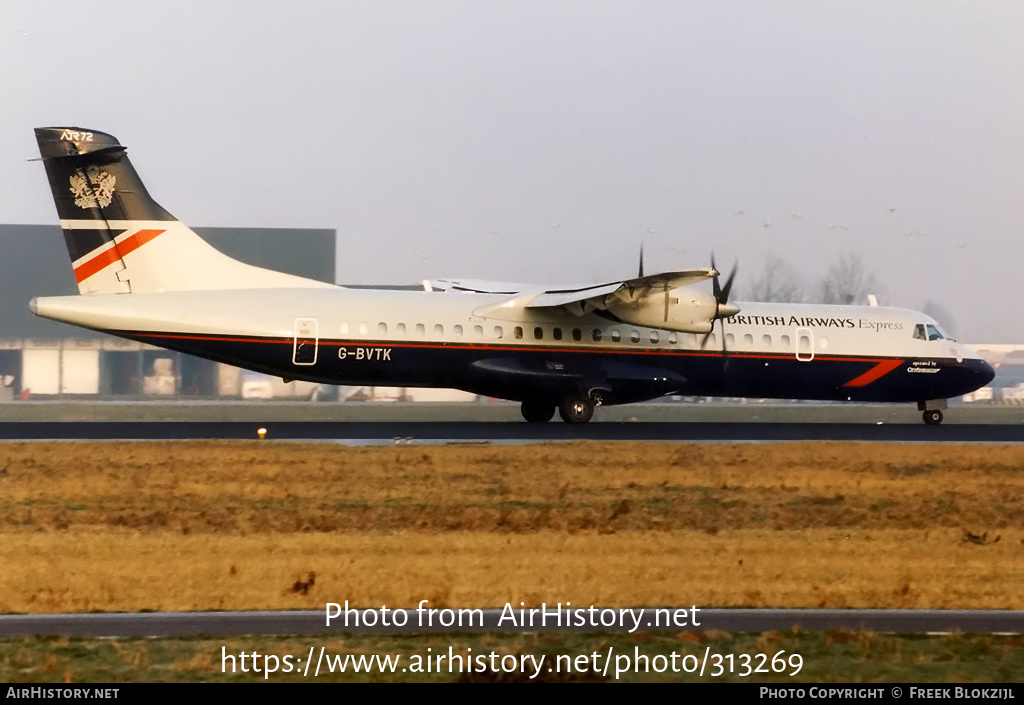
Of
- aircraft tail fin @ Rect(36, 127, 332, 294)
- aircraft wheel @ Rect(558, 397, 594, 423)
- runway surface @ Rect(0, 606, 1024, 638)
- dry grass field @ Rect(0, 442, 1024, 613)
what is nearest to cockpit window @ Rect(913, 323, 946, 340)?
dry grass field @ Rect(0, 442, 1024, 613)

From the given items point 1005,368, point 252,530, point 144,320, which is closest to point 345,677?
point 252,530

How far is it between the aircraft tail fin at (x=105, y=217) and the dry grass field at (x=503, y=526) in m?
4.46

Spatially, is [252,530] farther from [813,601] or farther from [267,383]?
[267,383]

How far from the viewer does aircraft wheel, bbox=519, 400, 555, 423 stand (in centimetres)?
3359

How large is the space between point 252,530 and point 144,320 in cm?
1225

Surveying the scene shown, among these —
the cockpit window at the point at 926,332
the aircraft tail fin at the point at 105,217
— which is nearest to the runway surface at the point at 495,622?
the aircraft tail fin at the point at 105,217

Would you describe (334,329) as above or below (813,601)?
above

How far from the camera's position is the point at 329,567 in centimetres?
1470

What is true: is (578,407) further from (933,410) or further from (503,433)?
(933,410)

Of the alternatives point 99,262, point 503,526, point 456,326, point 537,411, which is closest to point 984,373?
point 537,411

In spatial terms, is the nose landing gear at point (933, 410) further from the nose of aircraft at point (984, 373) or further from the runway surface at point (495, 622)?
the runway surface at point (495, 622)
